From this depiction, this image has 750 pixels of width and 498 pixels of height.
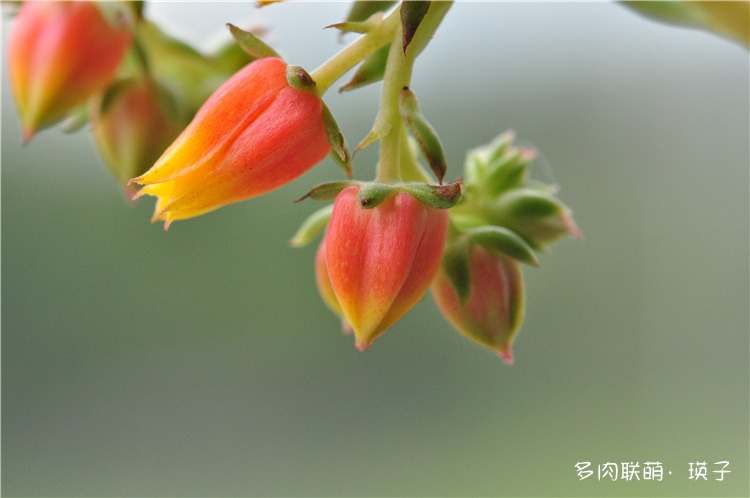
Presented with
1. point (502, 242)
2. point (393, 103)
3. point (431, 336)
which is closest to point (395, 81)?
point (393, 103)

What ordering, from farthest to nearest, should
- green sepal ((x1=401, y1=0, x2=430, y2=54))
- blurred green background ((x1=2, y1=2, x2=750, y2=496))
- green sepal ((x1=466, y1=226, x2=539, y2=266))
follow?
blurred green background ((x1=2, y1=2, x2=750, y2=496)), green sepal ((x1=466, y1=226, x2=539, y2=266)), green sepal ((x1=401, y1=0, x2=430, y2=54))

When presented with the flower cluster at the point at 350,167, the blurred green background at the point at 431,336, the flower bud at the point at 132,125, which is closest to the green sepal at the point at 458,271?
the flower cluster at the point at 350,167

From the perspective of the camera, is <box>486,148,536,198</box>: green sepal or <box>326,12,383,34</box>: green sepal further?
<box>486,148,536,198</box>: green sepal

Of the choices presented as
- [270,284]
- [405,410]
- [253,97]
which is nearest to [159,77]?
[253,97]

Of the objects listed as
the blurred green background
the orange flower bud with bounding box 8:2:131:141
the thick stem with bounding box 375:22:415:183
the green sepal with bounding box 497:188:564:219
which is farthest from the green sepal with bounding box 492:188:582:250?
the blurred green background

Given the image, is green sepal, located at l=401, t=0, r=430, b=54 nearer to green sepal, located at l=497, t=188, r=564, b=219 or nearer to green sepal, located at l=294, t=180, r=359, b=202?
green sepal, located at l=294, t=180, r=359, b=202

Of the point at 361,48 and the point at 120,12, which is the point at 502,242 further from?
the point at 120,12
